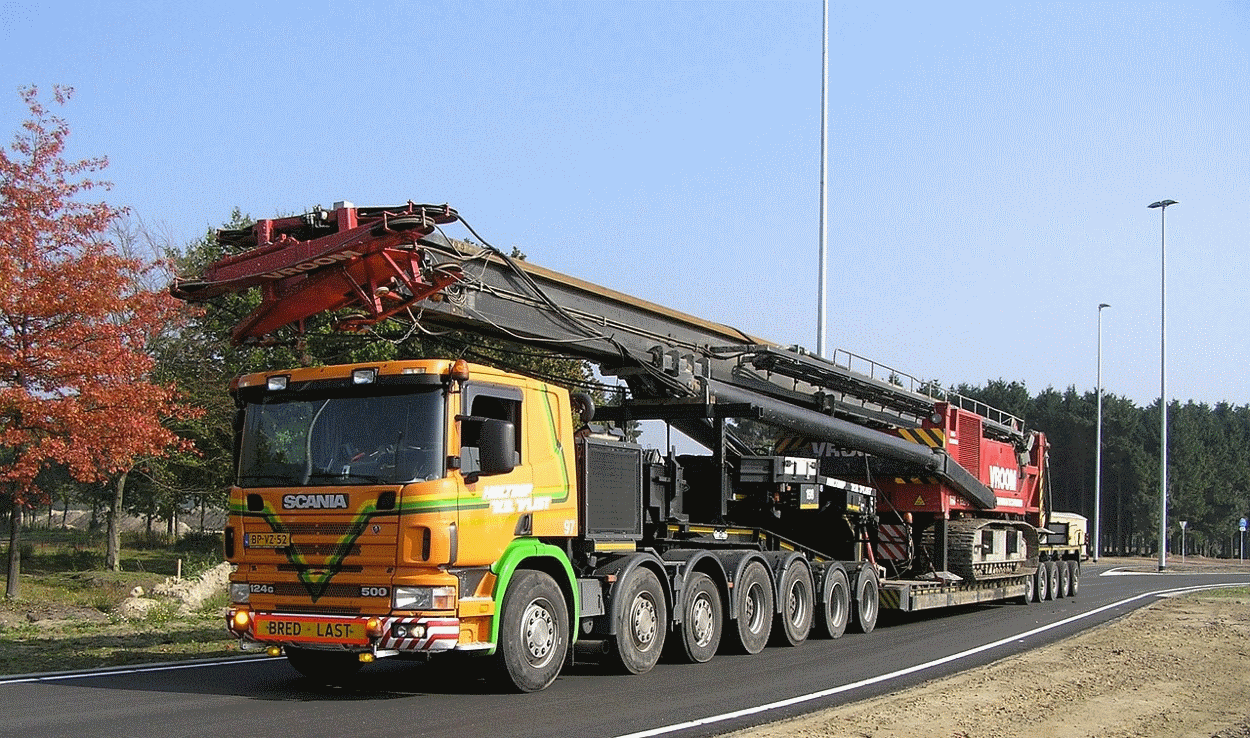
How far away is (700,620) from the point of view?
13.3 meters

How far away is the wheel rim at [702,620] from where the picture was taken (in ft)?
43.2

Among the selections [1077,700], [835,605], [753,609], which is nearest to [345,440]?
[753,609]

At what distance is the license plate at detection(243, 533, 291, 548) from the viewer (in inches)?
397

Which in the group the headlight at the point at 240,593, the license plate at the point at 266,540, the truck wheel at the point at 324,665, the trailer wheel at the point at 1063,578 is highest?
the license plate at the point at 266,540

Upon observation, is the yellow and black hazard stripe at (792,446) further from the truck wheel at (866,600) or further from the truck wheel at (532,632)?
the truck wheel at (532,632)

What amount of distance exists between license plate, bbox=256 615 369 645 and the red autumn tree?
11.2 meters

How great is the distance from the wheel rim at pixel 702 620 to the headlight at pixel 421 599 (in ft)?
14.0

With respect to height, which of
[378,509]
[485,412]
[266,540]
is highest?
[485,412]

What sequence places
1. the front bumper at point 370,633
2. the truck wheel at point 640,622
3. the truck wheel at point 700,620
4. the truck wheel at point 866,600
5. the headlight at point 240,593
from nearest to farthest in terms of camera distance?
the front bumper at point 370,633
the headlight at point 240,593
the truck wheel at point 640,622
the truck wheel at point 700,620
the truck wheel at point 866,600

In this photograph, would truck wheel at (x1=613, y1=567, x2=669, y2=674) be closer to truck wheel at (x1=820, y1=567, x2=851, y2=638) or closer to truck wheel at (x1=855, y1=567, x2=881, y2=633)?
truck wheel at (x1=820, y1=567, x2=851, y2=638)

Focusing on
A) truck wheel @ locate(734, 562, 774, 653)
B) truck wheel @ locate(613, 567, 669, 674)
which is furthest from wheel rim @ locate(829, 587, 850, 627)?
truck wheel @ locate(613, 567, 669, 674)

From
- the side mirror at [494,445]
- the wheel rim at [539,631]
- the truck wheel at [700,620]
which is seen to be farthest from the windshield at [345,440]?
the truck wheel at [700,620]

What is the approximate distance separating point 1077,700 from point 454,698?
5484mm

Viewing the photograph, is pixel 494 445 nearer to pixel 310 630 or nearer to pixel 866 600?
pixel 310 630
